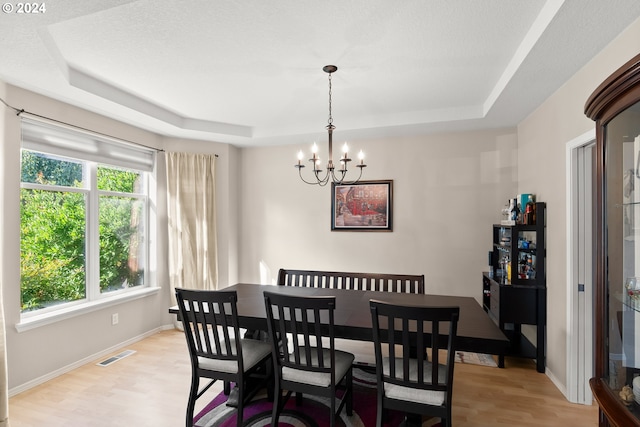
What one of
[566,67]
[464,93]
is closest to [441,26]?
[566,67]

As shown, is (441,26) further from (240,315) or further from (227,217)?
(227,217)

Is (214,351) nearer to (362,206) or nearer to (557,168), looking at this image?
(362,206)

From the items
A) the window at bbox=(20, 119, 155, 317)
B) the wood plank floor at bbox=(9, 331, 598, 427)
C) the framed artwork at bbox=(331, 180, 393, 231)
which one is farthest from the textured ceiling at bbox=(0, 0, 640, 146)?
the wood plank floor at bbox=(9, 331, 598, 427)

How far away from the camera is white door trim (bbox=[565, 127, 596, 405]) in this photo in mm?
2471

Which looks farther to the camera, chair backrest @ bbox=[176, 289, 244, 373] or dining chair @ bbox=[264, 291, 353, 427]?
chair backrest @ bbox=[176, 289, 244, 373]

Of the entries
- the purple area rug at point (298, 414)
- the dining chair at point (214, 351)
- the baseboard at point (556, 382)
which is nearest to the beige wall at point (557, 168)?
the baseboard at point (556, 382)

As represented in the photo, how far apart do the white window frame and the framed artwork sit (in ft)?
7.65

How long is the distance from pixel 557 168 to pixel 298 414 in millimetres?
2823

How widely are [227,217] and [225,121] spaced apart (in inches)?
50.3

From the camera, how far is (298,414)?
2307mm

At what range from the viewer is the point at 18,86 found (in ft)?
8.64

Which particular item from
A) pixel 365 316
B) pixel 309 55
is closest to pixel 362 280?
pixel 365 316

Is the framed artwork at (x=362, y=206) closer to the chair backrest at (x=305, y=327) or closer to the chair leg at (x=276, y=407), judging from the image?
the chair backrest at (x=305, y=327)

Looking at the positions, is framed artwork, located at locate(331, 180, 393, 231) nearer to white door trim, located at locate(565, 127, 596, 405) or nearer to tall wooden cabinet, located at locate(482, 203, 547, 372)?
tall wooden cabinet, located at locate(482, 203, 547, 372)
